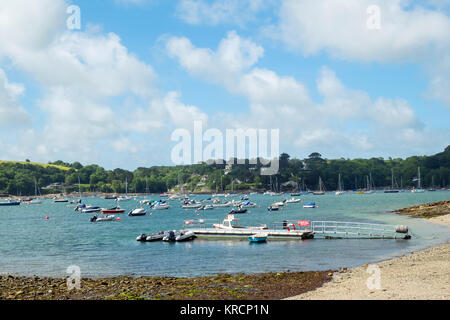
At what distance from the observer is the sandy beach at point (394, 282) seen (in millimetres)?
22188

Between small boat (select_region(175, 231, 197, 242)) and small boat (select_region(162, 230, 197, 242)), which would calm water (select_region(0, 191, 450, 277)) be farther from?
small boat (select_region(175, 231, 197, 242))

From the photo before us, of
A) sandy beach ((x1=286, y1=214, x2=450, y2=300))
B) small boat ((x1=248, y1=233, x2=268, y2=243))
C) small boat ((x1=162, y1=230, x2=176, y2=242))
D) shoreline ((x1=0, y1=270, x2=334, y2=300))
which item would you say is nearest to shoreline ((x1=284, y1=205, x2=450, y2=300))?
sandy beach ((x1=286, y1=214, x2=450, y2=300))

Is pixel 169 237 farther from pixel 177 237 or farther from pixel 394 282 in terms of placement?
pixel 394 282

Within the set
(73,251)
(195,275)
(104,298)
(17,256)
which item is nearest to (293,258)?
(195,275)

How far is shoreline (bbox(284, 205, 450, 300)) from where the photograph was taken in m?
22.2

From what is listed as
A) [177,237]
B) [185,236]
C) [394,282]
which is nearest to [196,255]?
[177,237]

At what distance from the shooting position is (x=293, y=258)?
41.5 metres

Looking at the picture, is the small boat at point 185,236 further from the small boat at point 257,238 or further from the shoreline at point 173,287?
the shoreline at point 173,287

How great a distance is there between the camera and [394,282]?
25.9 metres

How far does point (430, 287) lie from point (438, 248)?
2084cm
